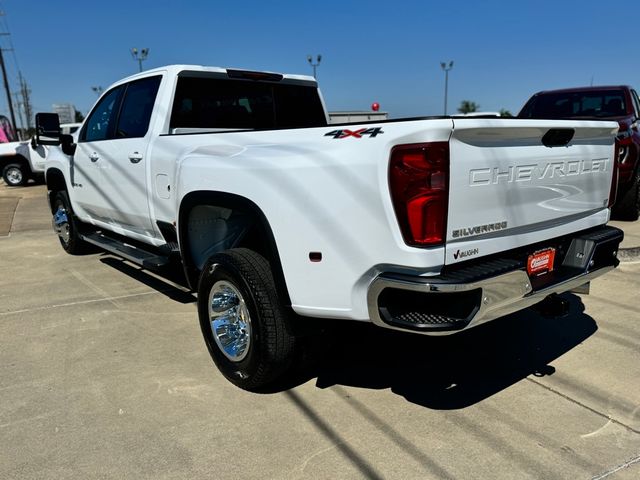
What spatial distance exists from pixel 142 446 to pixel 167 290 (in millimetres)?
2791

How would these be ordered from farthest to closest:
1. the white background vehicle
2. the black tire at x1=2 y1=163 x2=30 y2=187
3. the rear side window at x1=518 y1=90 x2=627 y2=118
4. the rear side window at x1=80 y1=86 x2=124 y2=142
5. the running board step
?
the black tire at x1=2 y1=163 x2=30 y2=187 < the white background vehicle < the rear side window at x1=518 y1=90 x2=627 y2=118 < the rear side window at x1=80 y1=86 x2=124 y2=142 < the running board step

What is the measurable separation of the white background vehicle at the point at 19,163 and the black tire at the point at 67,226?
37.2 feet

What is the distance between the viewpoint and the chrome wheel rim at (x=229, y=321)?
10.8 ft

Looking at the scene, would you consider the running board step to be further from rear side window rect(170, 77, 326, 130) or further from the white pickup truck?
rear side window rect(170, 77, 326, 130)

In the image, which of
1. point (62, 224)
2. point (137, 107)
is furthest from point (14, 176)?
point (137, 107)

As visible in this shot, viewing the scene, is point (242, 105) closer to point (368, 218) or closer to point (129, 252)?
point (129, 252)

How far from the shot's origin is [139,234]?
4.83 m

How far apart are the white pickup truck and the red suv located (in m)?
4.15

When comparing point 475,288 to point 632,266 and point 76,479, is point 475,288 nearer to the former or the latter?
point 76,479

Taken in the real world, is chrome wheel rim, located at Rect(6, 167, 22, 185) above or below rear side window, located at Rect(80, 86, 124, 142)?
below

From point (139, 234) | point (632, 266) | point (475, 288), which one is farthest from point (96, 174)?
point (632, 266)

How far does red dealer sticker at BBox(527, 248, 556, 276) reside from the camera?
297 centimetres

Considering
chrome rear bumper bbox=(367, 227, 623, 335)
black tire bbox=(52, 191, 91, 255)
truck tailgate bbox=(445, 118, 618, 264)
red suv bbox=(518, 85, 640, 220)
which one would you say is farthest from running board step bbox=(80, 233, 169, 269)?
red suv bbox=(518, 85, 640, 220)

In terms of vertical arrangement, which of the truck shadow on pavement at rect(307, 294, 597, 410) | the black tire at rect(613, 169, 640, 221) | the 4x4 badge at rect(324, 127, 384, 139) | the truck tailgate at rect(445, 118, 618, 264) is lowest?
the truck shadow on pavement at rect(307, 294, 597, 410)
